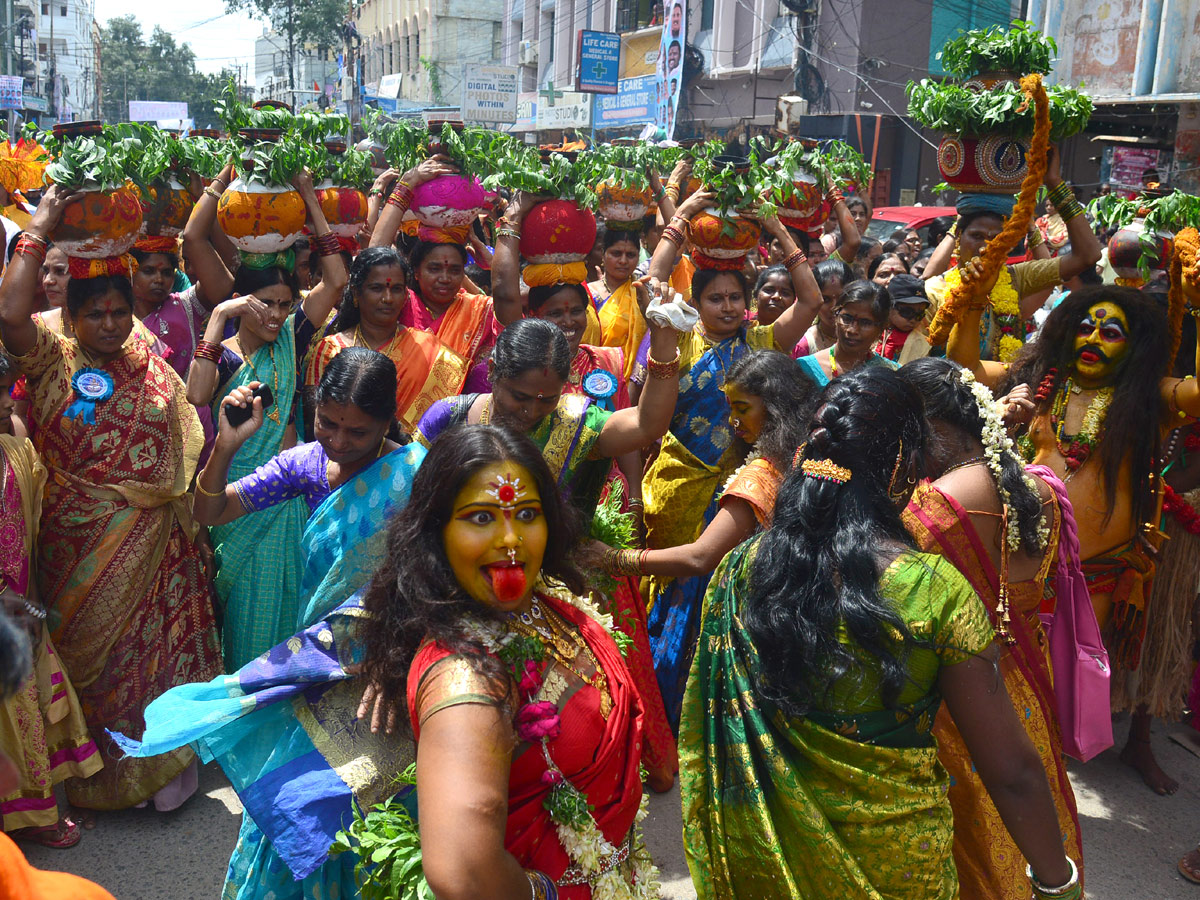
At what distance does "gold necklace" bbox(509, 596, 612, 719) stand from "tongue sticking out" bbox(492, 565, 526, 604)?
0.04 m

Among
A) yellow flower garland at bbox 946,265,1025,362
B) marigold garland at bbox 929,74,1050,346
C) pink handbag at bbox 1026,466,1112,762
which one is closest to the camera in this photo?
pink handbag at bbox 1026,466,1112,762

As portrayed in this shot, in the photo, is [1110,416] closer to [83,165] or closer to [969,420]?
[969,420]

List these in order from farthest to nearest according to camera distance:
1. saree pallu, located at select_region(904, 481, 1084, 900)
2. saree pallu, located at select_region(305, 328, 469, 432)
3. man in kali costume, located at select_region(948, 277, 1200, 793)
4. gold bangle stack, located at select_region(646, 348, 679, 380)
Result: saree pallu, located at select_region(305, 328, 469, 432) < man in kali costume, located at select_region(948, 277, 1200, 793) < gold bangle stack, located at select_region(646, 348, 679, 380) < saree pallu, located at select_region(904, 481, 1084, 900)

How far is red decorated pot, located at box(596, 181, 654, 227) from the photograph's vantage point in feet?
19.7

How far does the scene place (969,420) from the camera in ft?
9.18

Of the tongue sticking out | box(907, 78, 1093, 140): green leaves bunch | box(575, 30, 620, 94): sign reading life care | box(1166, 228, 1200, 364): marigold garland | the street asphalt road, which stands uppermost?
box(575, 30, 620, 94): sign reading life care

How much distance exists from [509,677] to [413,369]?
285 cm

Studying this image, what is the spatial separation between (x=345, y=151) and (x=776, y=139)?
2.22m

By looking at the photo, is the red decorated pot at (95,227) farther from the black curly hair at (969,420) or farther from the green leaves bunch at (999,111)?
the green leaves bunch at (999,111)

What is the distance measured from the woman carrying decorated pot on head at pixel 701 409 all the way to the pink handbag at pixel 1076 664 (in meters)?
1.26

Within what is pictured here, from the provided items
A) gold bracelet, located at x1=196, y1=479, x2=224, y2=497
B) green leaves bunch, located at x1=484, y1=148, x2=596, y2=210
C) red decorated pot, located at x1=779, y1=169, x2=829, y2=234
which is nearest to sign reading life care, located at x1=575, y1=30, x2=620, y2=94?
red decorated pot, located at x1=779, y1=169, x2=829, y2=234

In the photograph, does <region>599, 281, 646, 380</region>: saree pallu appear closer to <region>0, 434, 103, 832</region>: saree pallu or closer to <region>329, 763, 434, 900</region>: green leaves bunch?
<region>0, 434, 103, 832</region>: saree pallu

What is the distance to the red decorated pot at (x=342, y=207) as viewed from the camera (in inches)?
199

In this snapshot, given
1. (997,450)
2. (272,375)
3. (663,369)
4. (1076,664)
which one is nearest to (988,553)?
(997,450)
